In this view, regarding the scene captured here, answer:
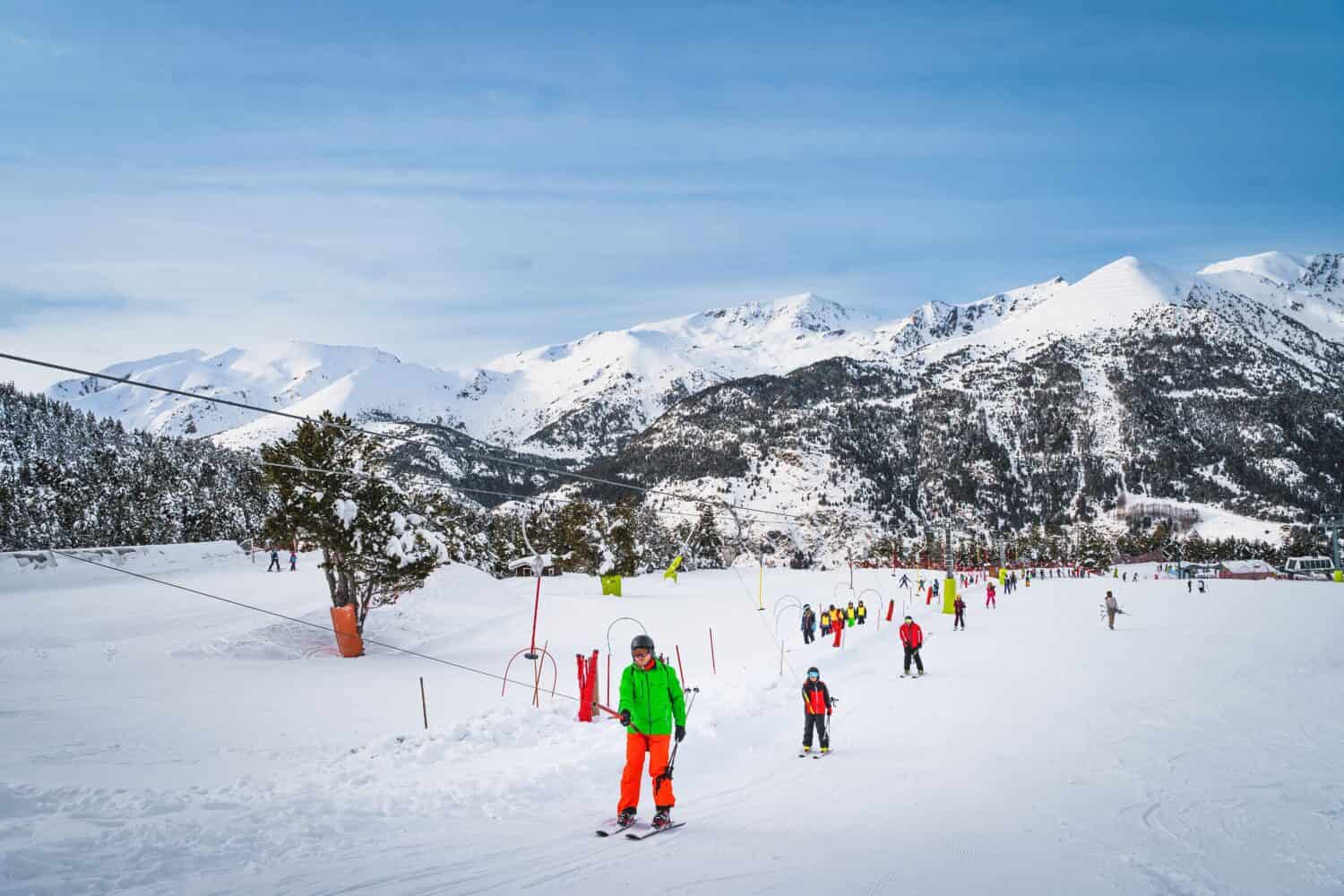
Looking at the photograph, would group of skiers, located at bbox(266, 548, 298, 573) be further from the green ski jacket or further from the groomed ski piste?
the green ski jacket

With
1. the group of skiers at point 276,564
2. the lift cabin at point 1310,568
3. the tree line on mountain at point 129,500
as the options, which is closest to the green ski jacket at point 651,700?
the group of skiers at point 276,564

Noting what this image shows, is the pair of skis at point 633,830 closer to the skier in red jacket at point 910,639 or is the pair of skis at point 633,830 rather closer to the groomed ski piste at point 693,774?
the groomed ski piste at point 693,774

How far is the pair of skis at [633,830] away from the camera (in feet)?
24.6

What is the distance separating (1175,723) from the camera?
1395 centimetres

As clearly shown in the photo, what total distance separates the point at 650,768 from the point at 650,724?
44 centimetres

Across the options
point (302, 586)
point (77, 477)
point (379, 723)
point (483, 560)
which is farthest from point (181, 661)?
point (77, 477)

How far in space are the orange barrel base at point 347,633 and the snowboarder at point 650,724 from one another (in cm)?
2100

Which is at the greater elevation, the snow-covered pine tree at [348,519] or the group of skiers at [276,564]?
the snow-covered pine tree at [348,519]

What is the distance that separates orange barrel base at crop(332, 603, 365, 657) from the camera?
86.2 feet

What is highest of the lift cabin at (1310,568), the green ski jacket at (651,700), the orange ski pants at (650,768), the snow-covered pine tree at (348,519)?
the snow-covered pine tree at (348,519)

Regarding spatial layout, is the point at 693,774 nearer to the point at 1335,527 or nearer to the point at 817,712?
the point at 817,712

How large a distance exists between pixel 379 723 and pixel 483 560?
7098 centimetres

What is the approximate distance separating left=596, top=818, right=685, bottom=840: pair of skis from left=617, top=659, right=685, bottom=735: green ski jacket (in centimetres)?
83

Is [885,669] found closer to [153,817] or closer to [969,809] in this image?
[969,809]
